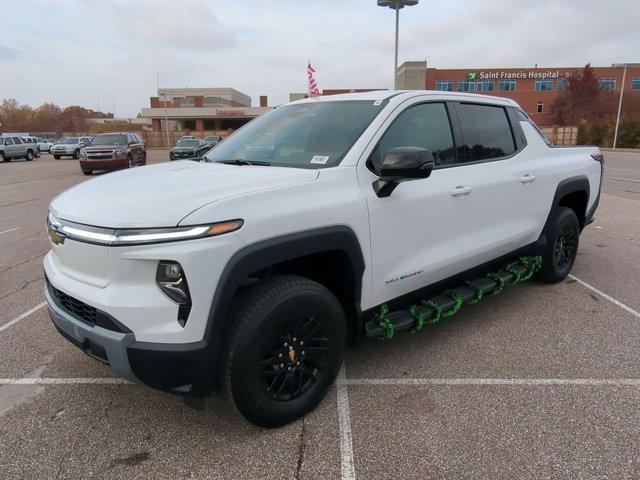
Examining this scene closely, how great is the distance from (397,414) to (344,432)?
36cm

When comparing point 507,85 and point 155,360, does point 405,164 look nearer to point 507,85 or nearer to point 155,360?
point 155,360

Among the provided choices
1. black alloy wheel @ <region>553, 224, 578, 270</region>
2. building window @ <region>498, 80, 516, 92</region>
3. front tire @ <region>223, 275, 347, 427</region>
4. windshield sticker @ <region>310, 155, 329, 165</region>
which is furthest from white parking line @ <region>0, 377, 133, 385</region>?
building window @ <region>498, 80, 516, 92</region>

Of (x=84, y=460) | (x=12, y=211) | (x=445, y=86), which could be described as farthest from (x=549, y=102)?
(x=84, y=460)

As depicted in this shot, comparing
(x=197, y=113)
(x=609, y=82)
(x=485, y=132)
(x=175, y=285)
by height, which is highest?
(x=609, y=82)

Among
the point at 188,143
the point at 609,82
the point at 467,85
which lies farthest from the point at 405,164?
the point at 609,82

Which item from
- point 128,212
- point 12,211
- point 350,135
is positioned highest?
point 350,135

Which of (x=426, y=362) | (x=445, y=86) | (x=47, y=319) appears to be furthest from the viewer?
(x=445, y=86)

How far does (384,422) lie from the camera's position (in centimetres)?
279

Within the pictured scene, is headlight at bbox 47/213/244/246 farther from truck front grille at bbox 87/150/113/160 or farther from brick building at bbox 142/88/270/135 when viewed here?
brick building at bbox 142/88/270/135

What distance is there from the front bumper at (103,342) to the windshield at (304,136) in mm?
1423

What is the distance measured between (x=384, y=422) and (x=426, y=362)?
808 mm

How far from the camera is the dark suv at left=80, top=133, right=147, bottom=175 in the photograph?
18.5m

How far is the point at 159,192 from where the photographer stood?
2.46m

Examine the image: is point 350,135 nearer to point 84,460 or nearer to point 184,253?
point 184,253
